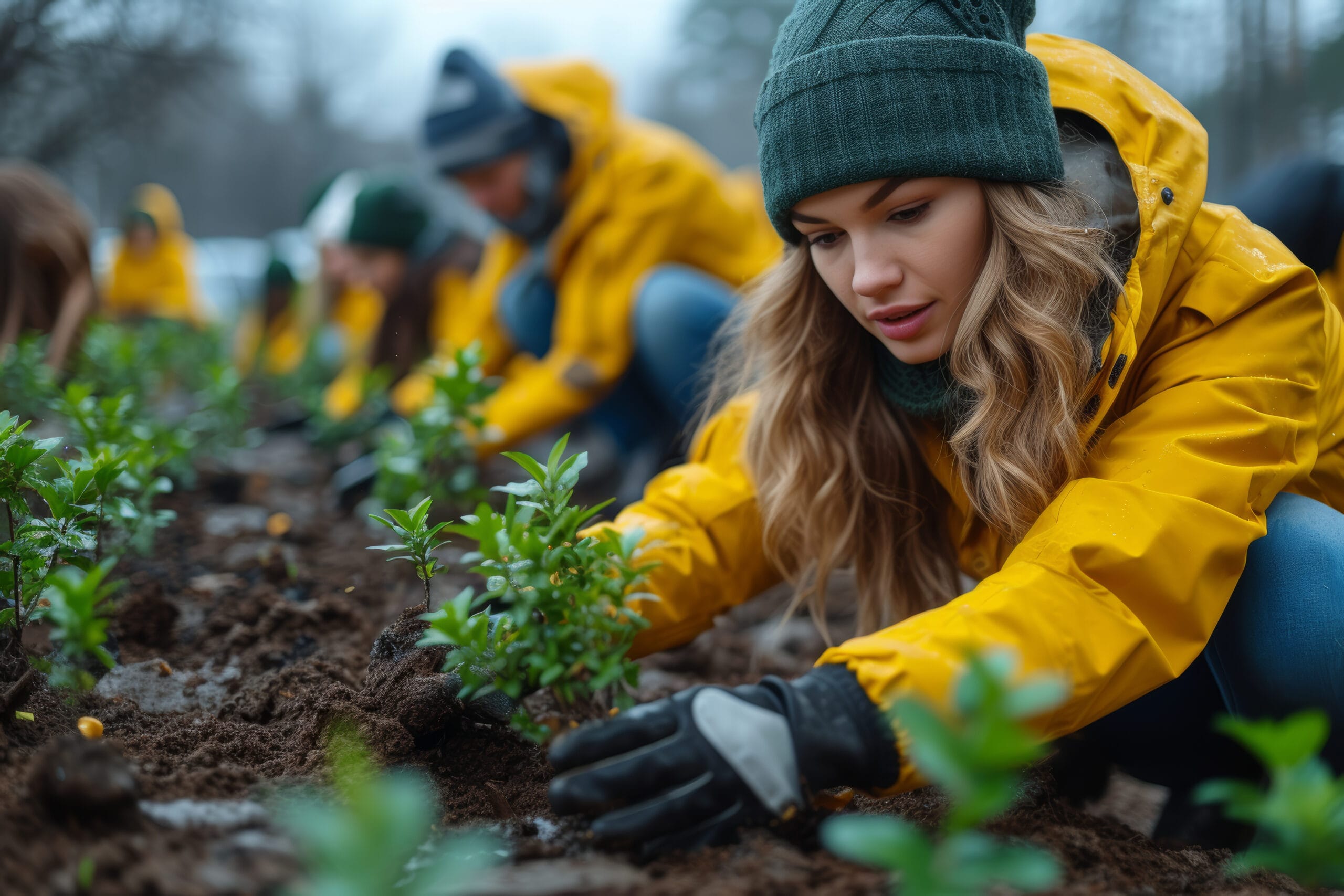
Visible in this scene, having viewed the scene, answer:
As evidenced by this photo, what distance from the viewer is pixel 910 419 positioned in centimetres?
177

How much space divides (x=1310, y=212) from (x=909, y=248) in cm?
137

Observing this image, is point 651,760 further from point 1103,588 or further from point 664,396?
point 664,396

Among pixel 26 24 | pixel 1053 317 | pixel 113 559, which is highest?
pixel 26 24

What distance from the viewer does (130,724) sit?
1515 millimetres

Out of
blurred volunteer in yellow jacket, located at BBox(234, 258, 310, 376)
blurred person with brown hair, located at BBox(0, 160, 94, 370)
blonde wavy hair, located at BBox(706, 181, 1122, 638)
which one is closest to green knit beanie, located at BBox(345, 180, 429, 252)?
blurred person with brown hair, located at BBox(0, 160, 94, 370)

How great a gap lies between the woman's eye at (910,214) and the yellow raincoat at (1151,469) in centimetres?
32

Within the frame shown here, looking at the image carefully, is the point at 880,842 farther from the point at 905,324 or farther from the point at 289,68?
the point at 289,68

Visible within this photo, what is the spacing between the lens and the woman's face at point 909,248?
4.70 feet

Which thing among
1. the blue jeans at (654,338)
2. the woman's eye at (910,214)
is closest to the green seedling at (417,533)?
the woman's eye at (910,214)

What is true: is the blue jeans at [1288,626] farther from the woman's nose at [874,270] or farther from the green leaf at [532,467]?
the green leaf at [532,467]

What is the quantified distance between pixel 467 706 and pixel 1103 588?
97 centimetres

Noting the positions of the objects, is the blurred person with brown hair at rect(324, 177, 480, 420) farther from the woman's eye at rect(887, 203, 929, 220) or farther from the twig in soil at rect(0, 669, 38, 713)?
the woman's eye at rect(887, 203, 929, 220)

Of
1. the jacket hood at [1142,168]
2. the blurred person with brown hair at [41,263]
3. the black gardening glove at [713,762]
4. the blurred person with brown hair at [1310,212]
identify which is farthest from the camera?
the blurred person with brown hair at [41,263]

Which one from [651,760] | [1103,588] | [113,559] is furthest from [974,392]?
[113,559]
